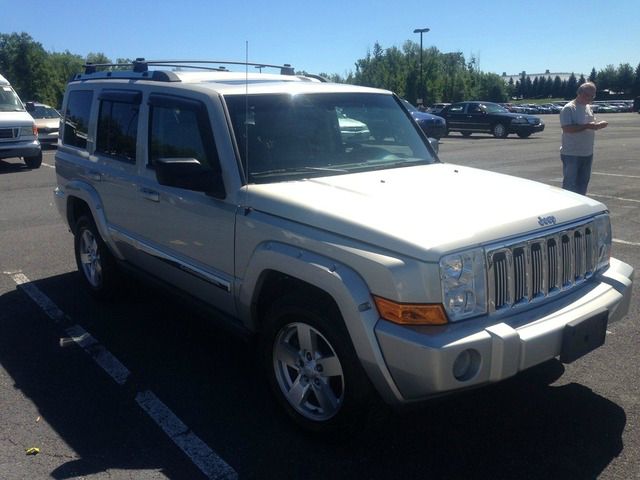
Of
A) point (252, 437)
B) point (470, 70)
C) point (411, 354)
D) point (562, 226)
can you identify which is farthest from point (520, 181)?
point (470, 70)

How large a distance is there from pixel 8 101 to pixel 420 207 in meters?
16.1

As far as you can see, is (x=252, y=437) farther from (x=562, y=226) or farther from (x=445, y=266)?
(x=562, y=226)

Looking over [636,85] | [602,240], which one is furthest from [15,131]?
[636,85]

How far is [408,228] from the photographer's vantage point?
3.19 metres

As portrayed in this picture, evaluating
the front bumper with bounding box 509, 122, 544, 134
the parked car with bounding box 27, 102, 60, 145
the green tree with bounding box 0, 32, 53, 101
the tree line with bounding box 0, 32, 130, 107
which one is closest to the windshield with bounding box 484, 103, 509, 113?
the front bumper with bounding box 509, 122, 544, 134

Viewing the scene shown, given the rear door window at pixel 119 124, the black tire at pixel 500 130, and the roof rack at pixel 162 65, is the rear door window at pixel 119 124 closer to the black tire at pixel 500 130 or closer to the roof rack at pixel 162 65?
the roof rack at pixel 162 65

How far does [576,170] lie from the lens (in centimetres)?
879

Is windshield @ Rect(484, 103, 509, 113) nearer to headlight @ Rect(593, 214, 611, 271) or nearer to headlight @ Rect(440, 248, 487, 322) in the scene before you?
headlight @ Rect(593, 214, 611, 271)

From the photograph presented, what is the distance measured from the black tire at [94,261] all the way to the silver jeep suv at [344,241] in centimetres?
45

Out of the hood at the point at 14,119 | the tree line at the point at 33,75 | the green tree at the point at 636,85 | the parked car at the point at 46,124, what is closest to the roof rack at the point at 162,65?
the hood at the point at 14,119

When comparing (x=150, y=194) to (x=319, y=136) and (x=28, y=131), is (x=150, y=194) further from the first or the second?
(x=28, y=131)

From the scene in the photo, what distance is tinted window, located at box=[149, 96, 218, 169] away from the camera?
4.23 metres

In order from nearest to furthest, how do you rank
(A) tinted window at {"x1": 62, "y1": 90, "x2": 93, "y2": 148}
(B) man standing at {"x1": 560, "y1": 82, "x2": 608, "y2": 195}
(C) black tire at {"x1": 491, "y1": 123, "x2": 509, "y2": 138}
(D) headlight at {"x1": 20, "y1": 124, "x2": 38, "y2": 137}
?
(A) tinted window at {"x1": 62, "y1": 90, "x2": 93, "y2": 148} → (B) man standing at {"x1": 560, "y1": 82, "x2": 608, "y2": 195} → (D) headlight at {"x1": 20, "y1": 124, "x2": 38, "y2": 137} → (C) black tire at {"x1": 491, "y1": 123, "x2": 509, "y2": 138}

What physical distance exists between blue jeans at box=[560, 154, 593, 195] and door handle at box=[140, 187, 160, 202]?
612 cm
